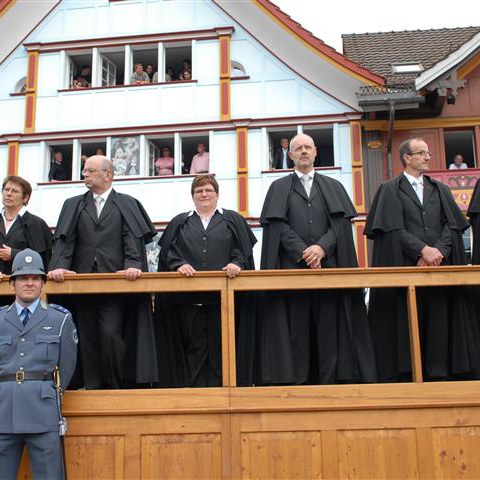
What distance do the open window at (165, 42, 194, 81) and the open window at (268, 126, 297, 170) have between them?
7.83 ft

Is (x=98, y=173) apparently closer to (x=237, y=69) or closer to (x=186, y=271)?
(x=186, y=271)

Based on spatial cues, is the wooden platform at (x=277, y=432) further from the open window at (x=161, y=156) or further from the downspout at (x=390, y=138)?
the open window at (x=161, y=156)

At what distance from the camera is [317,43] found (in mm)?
15367

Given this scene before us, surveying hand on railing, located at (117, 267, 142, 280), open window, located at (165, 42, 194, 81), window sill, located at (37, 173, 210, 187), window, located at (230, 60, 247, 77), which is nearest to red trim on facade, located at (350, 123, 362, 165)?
window, located at (230, 60, 247, 77)

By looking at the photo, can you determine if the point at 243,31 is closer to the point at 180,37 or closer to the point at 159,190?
the point at 180,37

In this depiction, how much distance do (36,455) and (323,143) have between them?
43.0 feet

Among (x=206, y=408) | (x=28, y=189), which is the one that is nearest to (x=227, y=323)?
(x=206, y=408)

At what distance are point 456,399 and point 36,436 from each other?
109 inches

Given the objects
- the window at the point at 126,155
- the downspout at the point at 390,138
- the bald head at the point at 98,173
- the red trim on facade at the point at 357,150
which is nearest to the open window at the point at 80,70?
the window at the point at 126,155

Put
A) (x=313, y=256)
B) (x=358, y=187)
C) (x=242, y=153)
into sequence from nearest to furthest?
(x=313, y=256)
(x=358, y=187)
(x=242, y=153)

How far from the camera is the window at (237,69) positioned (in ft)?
53.4

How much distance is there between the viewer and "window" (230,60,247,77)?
16281 mm

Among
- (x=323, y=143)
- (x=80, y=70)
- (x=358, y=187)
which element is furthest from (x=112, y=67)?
(x=358, y=187)

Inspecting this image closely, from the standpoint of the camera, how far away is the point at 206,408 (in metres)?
4.76
